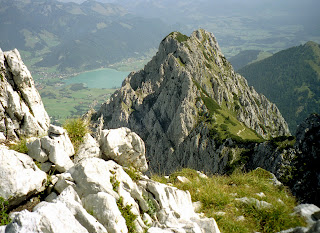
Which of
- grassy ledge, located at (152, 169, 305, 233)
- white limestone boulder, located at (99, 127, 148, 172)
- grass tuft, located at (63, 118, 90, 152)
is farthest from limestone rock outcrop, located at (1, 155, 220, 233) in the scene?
grass tuft, located at (63, 118, 90, 152)

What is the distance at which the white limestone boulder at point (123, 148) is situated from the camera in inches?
500

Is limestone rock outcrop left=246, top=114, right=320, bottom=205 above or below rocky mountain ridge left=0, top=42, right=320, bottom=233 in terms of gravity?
below

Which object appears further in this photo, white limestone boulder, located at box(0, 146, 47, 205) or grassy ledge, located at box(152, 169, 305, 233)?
grassy ledge, located at box(152, 169, 305, 233)

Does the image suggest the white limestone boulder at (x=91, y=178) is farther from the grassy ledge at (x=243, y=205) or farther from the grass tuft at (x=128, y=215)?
the grassy ledge at (x=243, y=205)

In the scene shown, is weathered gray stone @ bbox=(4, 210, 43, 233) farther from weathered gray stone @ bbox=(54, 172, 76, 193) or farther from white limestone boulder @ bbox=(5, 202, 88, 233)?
weathered gray stone @ bbox=(54, 172, 76, 193)

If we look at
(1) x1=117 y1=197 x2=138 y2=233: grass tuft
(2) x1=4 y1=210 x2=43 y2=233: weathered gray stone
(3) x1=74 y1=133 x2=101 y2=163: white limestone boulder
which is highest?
(2) x1=4 y1=210 x2=43 y2=233: weathered gray stone

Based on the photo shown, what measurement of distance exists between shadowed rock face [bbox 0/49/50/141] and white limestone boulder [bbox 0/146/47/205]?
4.24 metres

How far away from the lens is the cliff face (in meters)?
101

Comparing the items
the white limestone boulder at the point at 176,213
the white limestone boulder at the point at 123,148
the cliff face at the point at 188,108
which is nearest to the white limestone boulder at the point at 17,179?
the white limestone boulder at the point at 123,148

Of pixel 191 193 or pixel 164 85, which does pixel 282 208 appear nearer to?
pixel 191 193

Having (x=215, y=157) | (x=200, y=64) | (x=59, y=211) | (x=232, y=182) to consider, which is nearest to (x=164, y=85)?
(x=200, y=64)

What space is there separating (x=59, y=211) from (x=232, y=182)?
12121mm

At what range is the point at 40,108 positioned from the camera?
14.5 metres

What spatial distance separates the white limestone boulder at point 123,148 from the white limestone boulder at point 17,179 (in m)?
4.42
